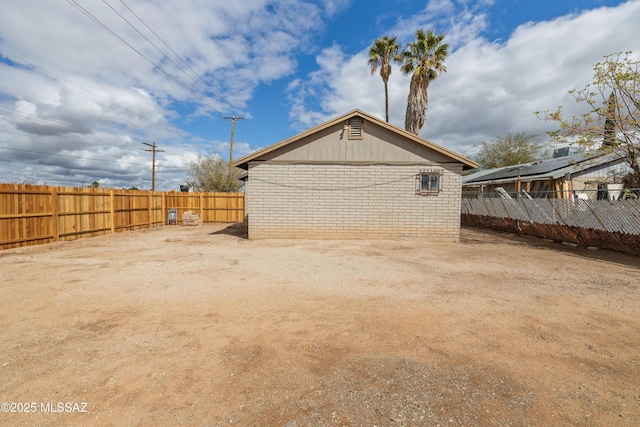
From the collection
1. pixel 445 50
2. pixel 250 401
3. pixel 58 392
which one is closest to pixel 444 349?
pixel 250 401

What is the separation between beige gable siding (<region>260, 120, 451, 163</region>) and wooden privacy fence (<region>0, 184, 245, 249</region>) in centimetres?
757

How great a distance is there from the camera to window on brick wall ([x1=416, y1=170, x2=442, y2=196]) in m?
11.5

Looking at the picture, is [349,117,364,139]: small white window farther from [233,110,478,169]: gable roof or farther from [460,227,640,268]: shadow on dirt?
[460,227,640,268]: shadow on dirt

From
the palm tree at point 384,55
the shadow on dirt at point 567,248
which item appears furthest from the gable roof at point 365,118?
the palm tree at point 384,55

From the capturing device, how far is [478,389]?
97.0 inches

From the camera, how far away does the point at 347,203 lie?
11.5 meters

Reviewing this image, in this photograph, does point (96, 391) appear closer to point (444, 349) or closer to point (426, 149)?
point (444, 349)

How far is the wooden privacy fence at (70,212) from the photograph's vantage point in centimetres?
875

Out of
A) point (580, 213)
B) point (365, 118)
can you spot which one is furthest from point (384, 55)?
point (580, 213)

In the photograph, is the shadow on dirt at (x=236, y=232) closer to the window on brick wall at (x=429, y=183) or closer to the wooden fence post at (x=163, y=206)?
the wooden fence post at (x=163, y=206)

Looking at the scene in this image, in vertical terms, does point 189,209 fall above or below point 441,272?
above

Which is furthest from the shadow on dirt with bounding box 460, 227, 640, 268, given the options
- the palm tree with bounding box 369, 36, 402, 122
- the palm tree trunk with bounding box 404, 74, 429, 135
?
the palm tree with bounding box 369, 36, 402, 122

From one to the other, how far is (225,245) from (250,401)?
8277mm

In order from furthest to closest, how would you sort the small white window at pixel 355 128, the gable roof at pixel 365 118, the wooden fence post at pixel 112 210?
the wooden fence post at pixel 112 210 < the small white window at pixel 355 128 < the gable roof at pixel 365 118
